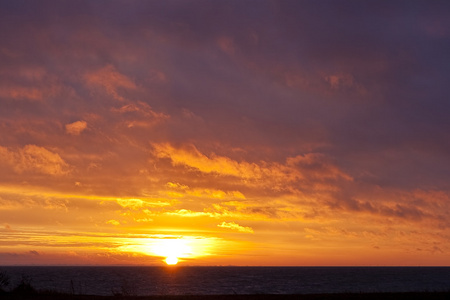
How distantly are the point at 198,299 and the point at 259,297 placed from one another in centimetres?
431

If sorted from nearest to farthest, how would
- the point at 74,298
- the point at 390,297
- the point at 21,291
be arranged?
the point at 390,297 < the point at 74,298 < the point at 21,291

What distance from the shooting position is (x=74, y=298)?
30766mm

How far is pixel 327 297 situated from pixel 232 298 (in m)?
6.02

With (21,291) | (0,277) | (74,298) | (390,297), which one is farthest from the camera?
(0,277)

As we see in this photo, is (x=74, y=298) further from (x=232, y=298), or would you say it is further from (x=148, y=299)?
(x=232, y=298)

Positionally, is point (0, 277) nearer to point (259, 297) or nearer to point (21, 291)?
point (21, 291)

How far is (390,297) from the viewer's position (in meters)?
28.9

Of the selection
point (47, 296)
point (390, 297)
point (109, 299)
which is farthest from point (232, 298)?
point (47, 296)

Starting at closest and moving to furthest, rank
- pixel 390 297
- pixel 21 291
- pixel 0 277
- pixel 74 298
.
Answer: pixel 390 297
pixel 74 298
pixel 21 291
pixel 0 277

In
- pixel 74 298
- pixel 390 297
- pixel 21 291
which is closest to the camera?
pixel 390 297

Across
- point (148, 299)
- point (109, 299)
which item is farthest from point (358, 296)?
point (109, 299)

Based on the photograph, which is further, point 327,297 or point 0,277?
point 0,277

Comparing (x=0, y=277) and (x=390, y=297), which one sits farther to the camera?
(x=0, y=277)

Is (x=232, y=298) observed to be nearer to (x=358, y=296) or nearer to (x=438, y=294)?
(x=358, y=296)
